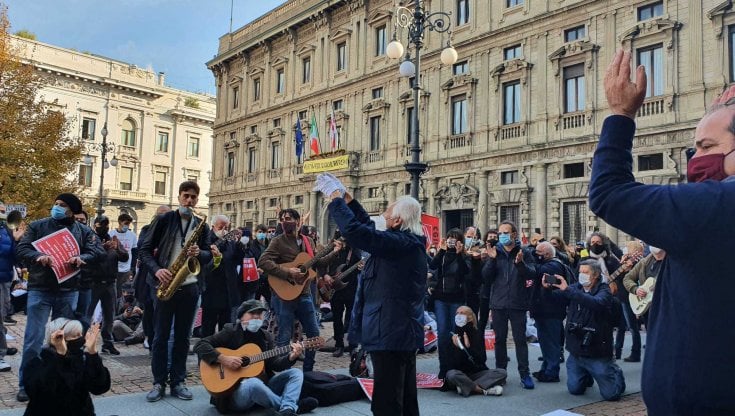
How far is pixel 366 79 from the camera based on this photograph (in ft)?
107

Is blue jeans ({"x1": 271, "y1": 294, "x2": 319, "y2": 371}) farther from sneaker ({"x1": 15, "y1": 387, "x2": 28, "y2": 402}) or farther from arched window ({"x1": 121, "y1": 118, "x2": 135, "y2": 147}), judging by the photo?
arched window ({"x1": 121, "y1": 118, "x2": 135, "y2": 147})

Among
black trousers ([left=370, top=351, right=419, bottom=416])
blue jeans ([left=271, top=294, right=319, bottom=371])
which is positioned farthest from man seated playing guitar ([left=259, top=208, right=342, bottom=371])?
black trousers ([left=370, top=351, right=419, bottom=416])

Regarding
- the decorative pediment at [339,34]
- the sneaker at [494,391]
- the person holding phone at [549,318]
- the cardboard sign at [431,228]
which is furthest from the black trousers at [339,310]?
the decorative pediment at [339,34]

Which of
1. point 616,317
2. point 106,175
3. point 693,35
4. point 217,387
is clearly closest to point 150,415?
point 217,387

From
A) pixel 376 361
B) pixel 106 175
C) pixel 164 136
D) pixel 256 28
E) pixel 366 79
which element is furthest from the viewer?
pixel 164 136

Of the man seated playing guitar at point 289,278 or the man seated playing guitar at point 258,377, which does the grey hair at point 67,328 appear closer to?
the man seated playing guitar at point 258,377

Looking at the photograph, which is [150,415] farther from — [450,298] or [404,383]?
[450,298]

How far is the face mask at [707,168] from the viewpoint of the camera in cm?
213

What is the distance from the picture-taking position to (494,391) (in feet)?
24.2

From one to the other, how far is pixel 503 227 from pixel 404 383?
162 inches

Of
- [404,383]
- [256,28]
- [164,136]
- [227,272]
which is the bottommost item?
[404,383]

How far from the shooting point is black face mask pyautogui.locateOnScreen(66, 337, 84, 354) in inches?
172

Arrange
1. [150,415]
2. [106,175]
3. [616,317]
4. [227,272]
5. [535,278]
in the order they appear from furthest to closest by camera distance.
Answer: [106,175] < [227,272] < [535,278] < [616,317] < [150,415]

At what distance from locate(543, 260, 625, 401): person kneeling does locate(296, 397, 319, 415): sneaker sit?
10.4 feet
